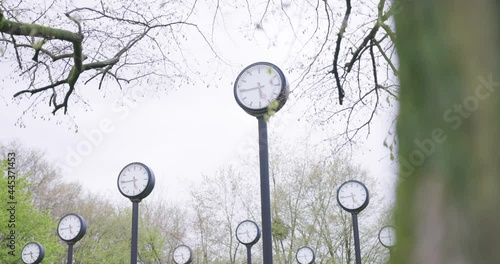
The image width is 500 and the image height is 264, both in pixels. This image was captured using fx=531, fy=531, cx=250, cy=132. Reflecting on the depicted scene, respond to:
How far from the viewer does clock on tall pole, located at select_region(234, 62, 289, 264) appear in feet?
17.4

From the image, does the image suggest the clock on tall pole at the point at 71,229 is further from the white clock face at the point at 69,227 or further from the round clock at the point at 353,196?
the round clock at the point at 353,196

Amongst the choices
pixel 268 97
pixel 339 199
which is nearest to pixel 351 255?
pixel 339 199

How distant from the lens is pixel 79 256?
22578 millimetres

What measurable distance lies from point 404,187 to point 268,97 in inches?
180

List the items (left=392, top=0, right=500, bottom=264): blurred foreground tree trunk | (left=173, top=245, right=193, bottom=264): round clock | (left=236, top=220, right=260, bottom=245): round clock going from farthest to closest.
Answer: (left=173, top=245, right=193, bottom=264): round clock → (left=236, top=220, right=260, bottom=245): round clock → (left=392, top=0, right=500, bottom=264): blurred foreground tree trunk

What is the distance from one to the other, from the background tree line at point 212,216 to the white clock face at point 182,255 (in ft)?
12.3

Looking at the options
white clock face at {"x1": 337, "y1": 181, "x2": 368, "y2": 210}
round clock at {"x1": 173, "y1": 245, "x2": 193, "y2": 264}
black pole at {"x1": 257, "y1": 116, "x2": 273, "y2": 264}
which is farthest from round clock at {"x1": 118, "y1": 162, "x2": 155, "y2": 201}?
round clock at {"x1": 173, "y1": 245, "x2": 193, "y2": 264}

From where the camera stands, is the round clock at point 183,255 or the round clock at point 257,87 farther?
the round clock at point 183,255

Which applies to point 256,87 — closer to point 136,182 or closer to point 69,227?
point 136,182

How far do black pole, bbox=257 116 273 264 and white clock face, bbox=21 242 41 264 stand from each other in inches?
391

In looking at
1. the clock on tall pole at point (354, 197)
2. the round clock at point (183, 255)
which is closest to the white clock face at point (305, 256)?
the round clock at point (183, 255)

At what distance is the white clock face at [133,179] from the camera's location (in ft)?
31.1

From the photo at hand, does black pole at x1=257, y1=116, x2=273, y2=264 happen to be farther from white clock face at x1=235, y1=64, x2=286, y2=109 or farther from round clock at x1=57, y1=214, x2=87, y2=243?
round clock at x1=57, y1=214, x2=87, y2=243

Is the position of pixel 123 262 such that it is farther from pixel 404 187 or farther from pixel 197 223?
pixel 404 187
